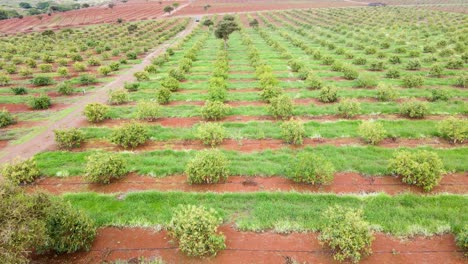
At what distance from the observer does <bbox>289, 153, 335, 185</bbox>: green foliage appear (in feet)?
38.4

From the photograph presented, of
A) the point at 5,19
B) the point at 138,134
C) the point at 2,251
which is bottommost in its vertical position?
the point at 138,134

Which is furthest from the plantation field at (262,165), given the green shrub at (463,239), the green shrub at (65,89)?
the green shrub at (65,89)

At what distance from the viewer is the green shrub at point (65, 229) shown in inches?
342

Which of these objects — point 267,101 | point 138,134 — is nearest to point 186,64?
point 267,101

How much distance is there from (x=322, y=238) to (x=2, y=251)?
7.98 m

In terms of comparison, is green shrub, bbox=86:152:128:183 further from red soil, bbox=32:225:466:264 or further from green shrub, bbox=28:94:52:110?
green shrub, bbox=28:94:52:110

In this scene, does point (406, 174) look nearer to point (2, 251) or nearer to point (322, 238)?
point (322, 238)

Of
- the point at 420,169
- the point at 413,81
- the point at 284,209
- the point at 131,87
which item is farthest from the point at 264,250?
the point at 413,81

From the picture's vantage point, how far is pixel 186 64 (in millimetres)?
31000

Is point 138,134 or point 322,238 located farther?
point 138,134

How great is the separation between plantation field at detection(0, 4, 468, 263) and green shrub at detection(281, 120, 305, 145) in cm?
7

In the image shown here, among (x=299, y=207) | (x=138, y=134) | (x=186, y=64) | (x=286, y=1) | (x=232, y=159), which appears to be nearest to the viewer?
(x=299, y=207)

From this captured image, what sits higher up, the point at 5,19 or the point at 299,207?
the point at 5,19

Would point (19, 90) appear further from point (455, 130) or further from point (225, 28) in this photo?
point (455, 130)
